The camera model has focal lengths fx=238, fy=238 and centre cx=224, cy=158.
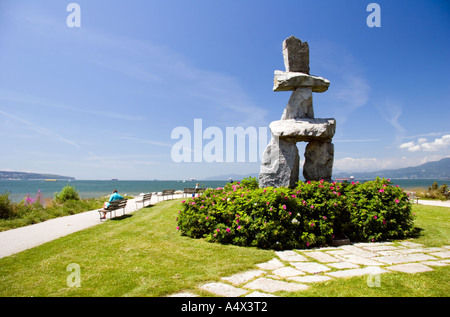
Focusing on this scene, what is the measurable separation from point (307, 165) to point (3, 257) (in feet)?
28.3

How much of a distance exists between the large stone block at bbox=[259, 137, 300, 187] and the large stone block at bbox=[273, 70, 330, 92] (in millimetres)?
1858

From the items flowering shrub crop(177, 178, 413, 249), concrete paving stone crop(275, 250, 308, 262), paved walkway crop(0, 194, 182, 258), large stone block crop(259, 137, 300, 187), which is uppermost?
large stone block crop(259, 137, 300, 187)

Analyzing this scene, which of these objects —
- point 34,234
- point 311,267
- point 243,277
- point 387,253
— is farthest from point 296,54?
point 34,234

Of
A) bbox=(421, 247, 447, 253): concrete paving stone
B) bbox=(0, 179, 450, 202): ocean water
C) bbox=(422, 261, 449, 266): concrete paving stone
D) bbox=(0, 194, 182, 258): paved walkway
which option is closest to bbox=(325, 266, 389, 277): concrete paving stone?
bbox=(422, 261, 449, 266): concrete paving stone

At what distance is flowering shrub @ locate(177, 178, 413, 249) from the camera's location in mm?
5645

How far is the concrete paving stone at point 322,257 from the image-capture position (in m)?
4.70

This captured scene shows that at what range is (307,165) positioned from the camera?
8.25 metres

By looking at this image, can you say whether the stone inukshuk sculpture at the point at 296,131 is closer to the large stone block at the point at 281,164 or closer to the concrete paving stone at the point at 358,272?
the large stone block at the point at 281,164

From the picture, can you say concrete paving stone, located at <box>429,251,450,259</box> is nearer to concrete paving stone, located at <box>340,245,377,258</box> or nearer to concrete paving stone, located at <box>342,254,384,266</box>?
concrete paving stone, located at <box>340,245,377,258</box>

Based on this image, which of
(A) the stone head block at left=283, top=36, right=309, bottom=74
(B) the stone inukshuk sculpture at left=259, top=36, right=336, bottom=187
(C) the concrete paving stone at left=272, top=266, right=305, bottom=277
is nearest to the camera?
(C) the concrete paving stone at left=272, top=266, right=305, bottom=277

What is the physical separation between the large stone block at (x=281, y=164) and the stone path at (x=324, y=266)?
257 centimetres

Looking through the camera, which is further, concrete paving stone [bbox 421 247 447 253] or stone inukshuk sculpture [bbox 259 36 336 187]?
stone inukshuk sculpture [bbox 259 36 336 187]
